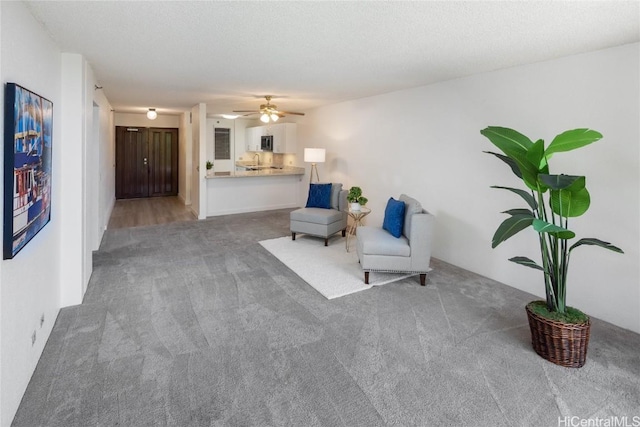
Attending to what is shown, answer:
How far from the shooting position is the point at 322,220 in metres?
5.46

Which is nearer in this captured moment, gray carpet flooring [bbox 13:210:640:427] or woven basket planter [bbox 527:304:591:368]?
gray carpet flooring [bbox 13:210:640:427]

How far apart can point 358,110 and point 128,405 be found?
547 cm

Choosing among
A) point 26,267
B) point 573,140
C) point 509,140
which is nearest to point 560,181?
point 573,140

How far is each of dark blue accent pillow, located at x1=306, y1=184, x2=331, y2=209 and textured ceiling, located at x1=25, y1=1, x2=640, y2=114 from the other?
1.97 metres

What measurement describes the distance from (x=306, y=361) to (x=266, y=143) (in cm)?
746

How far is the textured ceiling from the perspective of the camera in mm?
2275

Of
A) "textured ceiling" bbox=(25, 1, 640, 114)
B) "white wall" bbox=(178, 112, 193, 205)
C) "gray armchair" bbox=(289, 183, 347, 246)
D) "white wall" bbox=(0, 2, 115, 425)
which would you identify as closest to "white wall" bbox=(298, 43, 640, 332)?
"textured ceiling" bbox=(25, 1, 640, 114)

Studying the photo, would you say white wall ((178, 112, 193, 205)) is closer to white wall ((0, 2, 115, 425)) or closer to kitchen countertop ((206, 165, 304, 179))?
kitchen countertop ((206, 165, 304, 179))

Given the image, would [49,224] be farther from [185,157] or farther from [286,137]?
[185,157]

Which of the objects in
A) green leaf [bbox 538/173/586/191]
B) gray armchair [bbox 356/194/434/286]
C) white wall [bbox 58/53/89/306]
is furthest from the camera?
gray armchair [bbox 356/194/434/286]

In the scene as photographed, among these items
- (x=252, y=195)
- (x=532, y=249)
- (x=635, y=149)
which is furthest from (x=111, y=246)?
(x=635, y=149)

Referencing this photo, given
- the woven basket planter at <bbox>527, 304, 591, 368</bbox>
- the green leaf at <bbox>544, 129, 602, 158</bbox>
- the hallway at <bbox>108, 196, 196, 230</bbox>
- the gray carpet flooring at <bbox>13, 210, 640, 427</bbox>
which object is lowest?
the gray carpet flooring at <bbox>13, 210, 640, 427</bbox>

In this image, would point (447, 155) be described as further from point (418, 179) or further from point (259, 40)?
point (259, 40)

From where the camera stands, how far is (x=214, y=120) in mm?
10172
